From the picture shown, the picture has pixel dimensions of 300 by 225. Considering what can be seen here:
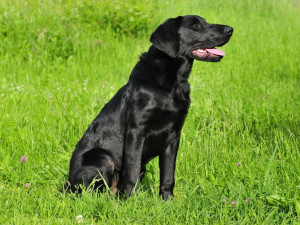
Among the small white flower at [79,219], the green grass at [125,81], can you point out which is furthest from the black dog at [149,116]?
the small white flower at [79,219]

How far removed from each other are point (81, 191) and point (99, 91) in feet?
7.14

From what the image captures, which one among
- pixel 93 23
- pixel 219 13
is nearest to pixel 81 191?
pixel 93 23

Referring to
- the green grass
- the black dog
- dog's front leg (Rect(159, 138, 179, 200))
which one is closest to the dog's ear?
the black dog

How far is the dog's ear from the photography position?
11.9 feet

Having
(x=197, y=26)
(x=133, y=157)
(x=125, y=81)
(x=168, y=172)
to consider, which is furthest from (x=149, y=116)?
(x=125, y=81)

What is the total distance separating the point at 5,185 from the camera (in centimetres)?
414

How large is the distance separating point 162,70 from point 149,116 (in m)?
0.40

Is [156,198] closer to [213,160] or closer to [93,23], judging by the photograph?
[213,160]

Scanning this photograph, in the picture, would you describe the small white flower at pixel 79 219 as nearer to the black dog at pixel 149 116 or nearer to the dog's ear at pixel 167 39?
Answer: the black dog at pixel 149 116

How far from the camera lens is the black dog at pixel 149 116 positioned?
3607 mm

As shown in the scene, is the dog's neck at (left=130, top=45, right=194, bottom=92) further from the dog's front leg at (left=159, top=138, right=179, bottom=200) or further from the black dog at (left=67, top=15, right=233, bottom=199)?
the dog's front leg at (left=159, top=138, right=179, bottom=200)

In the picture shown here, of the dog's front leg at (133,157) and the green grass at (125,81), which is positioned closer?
the green grass at (125,81)

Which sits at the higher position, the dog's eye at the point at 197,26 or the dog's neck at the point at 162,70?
the dog's eye at the point at 197,26

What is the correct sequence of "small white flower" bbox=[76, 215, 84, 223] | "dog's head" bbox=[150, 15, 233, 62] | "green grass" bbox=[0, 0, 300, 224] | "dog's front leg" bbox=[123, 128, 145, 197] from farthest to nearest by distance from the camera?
"dog's head" bbox=[150, 15, 233, 62] < "dog's front leg" bbox=[123, 128, 145, 197] < "green grass" bbox=[0, 0, 300, 224] < "small white flower" bbox=[76, 215, 84, 223]
